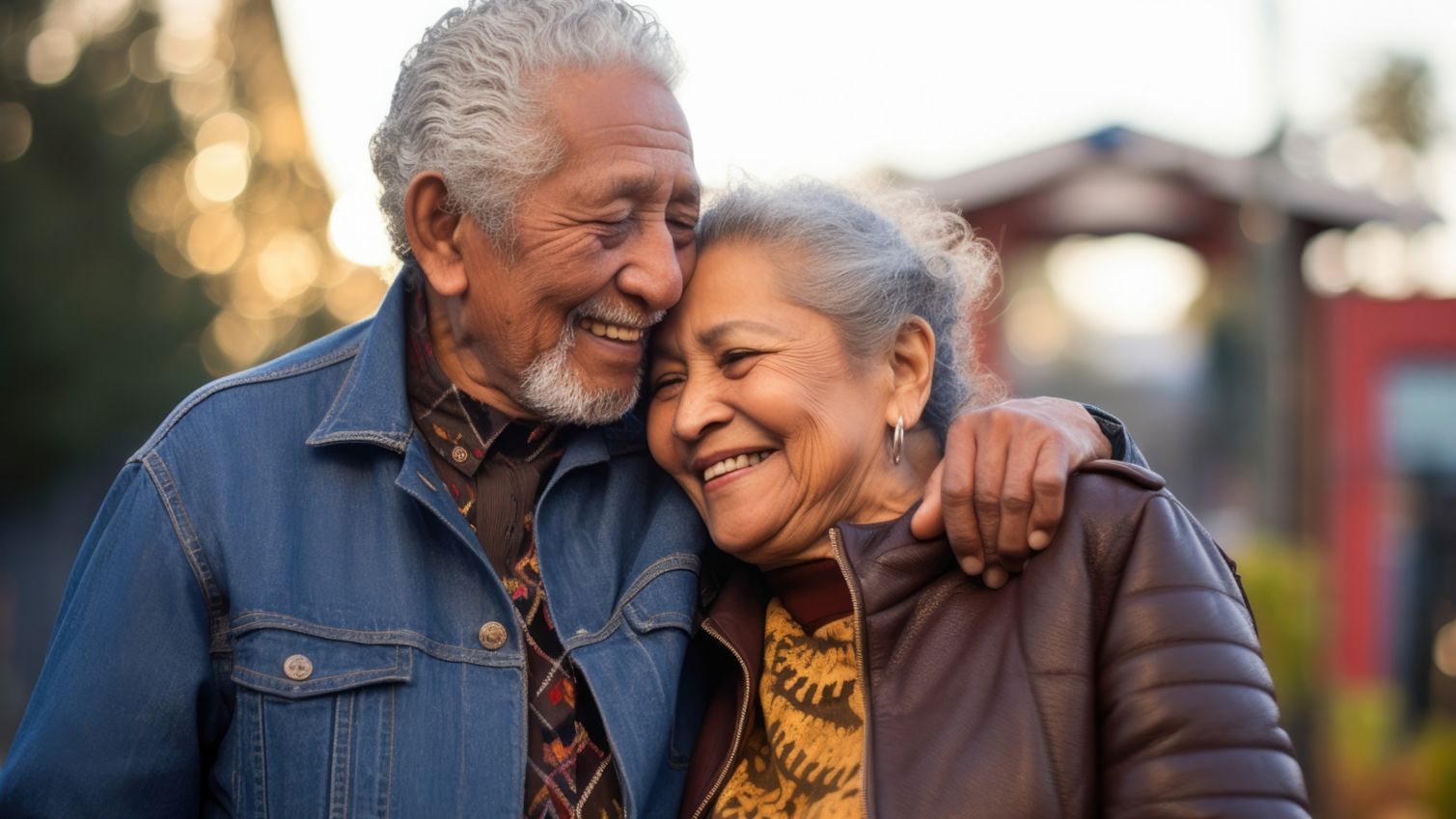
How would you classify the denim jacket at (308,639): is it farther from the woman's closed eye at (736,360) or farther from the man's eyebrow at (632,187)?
the man's eyebrow at (632,187)

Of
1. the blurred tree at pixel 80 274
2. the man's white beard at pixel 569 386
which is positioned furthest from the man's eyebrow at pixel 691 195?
the blurred tree at pixel 80 274

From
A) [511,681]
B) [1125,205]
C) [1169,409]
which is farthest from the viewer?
[1169,409]

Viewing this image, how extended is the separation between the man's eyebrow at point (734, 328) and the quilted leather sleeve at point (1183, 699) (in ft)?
2.57

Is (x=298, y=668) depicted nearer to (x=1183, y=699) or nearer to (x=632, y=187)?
(x=632, y=187)

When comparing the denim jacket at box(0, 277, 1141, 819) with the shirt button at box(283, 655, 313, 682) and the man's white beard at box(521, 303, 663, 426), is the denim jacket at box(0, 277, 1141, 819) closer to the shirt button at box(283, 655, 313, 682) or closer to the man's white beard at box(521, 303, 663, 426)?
the shirt button at box(283, 655, 313, 682)

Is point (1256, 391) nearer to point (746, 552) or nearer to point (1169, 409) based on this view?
point (746, 552)

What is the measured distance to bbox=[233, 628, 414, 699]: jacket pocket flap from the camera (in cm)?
233

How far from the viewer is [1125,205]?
39.3 ft

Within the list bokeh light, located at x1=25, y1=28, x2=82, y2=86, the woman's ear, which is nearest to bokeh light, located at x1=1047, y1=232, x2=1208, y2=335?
bokeh light, located at x1=25, y1=28, x2=82, y2=86

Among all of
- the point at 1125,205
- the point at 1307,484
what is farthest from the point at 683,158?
the point at 1307,484

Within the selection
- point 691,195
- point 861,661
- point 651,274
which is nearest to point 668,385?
point 651,274

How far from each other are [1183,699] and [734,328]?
105 cm

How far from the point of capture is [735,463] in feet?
8.79

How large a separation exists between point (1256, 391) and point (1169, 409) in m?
23.8
